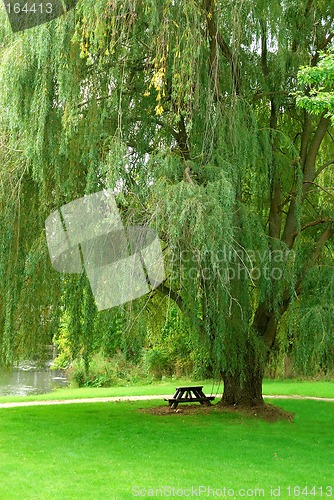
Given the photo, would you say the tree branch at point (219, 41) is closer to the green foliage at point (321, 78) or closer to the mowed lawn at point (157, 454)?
the green foliage at point (321, 78)

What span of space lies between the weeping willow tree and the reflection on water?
11005mm

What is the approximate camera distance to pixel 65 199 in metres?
8.53

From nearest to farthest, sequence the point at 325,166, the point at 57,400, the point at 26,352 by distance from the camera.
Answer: the point at 26,352
the point at 325,166
the point at 57,400

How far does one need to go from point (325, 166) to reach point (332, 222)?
1.25m

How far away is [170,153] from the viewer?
8.15 meters

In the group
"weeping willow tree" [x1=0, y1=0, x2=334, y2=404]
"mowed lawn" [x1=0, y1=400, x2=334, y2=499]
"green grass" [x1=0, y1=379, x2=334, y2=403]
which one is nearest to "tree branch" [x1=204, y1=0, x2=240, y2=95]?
"weeping willow tree" [x1=0, y1=0, x2=334, y2=404]

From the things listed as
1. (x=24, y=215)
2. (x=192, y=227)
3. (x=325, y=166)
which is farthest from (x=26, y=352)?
(x=325, y=166)

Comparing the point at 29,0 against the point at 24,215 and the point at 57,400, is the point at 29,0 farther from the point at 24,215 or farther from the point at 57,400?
the point at 57,400

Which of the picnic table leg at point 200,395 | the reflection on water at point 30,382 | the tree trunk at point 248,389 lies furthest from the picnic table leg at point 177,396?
the reflection on water at point 30,382

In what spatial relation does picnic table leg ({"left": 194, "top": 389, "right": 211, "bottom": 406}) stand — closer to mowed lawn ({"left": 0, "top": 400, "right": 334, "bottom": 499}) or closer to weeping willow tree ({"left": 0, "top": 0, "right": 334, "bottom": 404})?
mowed lawn ({"left": 0, "top": 400, "right": 334, "bottom": 499})

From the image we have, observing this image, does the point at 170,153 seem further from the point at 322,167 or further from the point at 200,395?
the point at 200,395

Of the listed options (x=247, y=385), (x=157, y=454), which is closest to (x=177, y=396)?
(x=247, y=385)

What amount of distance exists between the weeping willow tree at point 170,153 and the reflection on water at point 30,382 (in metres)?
11.0

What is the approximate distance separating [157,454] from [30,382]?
15.7 metres
